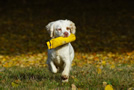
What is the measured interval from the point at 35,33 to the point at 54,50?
474 inches

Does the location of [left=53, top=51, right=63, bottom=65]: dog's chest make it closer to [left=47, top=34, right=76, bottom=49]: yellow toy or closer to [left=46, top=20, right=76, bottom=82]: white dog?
[left=46, top=20, right=76, bottom=82]: white dog

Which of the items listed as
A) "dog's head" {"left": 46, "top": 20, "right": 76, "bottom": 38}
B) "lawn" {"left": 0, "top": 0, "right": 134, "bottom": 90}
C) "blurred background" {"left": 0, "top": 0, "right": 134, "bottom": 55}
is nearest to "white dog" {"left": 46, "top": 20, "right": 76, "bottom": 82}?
"dog's head" {"left": 46, "top": 20, "right": 76, "bottom": 38}

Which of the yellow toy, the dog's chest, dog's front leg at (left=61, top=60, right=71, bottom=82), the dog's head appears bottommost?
dog's front leg at (left=61, top=60, right=71, bottom=82)

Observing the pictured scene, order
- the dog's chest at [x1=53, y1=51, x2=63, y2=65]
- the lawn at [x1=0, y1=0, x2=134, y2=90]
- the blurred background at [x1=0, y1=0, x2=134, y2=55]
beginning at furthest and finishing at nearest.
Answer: the blurred background at [x1=0, y1=0, x2=134, y2=55] → the lawn at [x1=0, y1=0, x2=134, y2=90] → the dog's chest at [x1=53, y1=51, x2=63, y2=65]

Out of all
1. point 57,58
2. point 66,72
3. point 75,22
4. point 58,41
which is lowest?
point 66,72

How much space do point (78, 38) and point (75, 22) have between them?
434cm

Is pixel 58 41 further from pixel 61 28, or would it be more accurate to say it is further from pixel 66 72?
pixel 66 72

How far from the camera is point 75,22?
1895 centimetres

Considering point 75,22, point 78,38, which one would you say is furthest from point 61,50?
point 75,22

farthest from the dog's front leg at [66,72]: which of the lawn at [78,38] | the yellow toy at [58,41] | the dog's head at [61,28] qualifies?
the dog's head at [61,28]

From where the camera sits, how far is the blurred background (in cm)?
1285

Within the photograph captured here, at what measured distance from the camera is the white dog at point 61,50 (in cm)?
423

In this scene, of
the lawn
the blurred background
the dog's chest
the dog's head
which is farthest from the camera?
the blurred background

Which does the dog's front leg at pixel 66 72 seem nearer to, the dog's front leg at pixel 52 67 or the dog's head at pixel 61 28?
the dog's front leg at pixel 52 67
